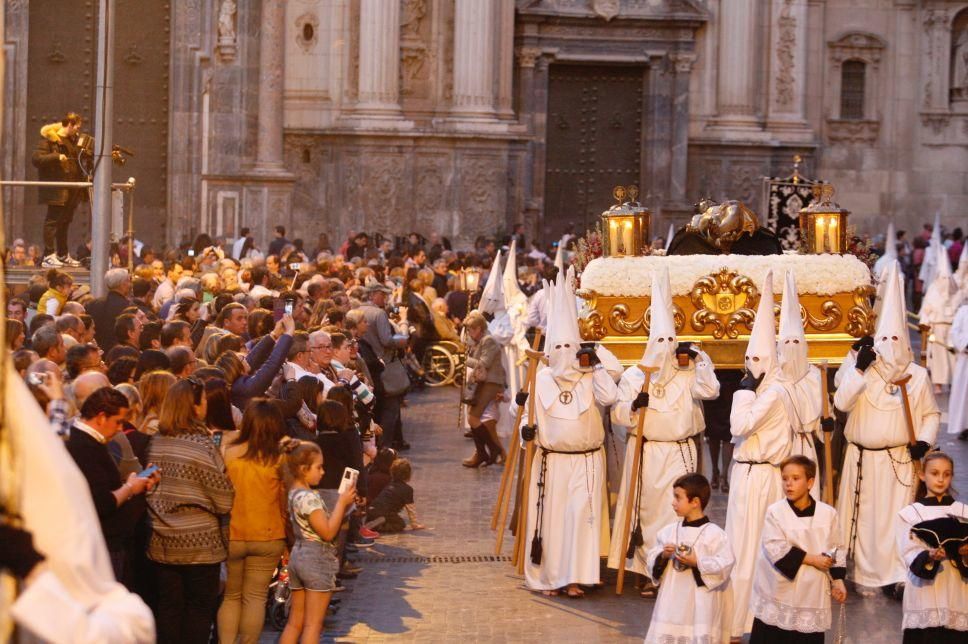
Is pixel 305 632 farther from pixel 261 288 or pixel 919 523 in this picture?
pixel 261 288

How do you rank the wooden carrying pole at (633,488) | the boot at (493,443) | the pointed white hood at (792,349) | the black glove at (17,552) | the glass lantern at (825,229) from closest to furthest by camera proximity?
the black glove at (17,552) → the pointed white hood at (792,349) → the wooden carrying pole at (633,488) → the glass lantern at (825,229) → the boot at (493,443)

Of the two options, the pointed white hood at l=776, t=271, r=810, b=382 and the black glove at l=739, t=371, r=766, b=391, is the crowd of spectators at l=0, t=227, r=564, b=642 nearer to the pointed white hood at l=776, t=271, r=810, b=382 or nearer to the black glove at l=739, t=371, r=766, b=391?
the black glove at l=739, t=371, r=766, b=391

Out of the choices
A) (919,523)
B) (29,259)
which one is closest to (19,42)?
(29,259)

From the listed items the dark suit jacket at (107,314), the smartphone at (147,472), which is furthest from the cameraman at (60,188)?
the smartphone at (147,472)

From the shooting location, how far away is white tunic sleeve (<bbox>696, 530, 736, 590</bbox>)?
9.22m

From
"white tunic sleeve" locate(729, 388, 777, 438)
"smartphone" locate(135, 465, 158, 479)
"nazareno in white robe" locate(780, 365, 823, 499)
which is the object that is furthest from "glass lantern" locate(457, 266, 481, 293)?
"smartphone" locate(135, 465, 158, 479)

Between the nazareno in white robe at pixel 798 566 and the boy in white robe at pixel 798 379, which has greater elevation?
the boy in white robe at pixel 798 379

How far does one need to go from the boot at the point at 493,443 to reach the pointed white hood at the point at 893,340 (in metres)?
5.63

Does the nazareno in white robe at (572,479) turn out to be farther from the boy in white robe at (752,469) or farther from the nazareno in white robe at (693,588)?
the nazareno in white robe at (693,588)

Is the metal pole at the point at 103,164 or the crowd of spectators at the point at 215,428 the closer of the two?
the crowd of spectators at the point at 215,428

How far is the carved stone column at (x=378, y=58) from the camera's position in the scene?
2967 cm

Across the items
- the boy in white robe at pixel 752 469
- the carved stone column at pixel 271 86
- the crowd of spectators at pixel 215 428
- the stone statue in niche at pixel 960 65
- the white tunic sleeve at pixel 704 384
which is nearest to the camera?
the crowd of spectators at pixel 215 428

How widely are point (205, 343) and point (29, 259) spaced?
30.0 ft

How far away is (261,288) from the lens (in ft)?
57.5
